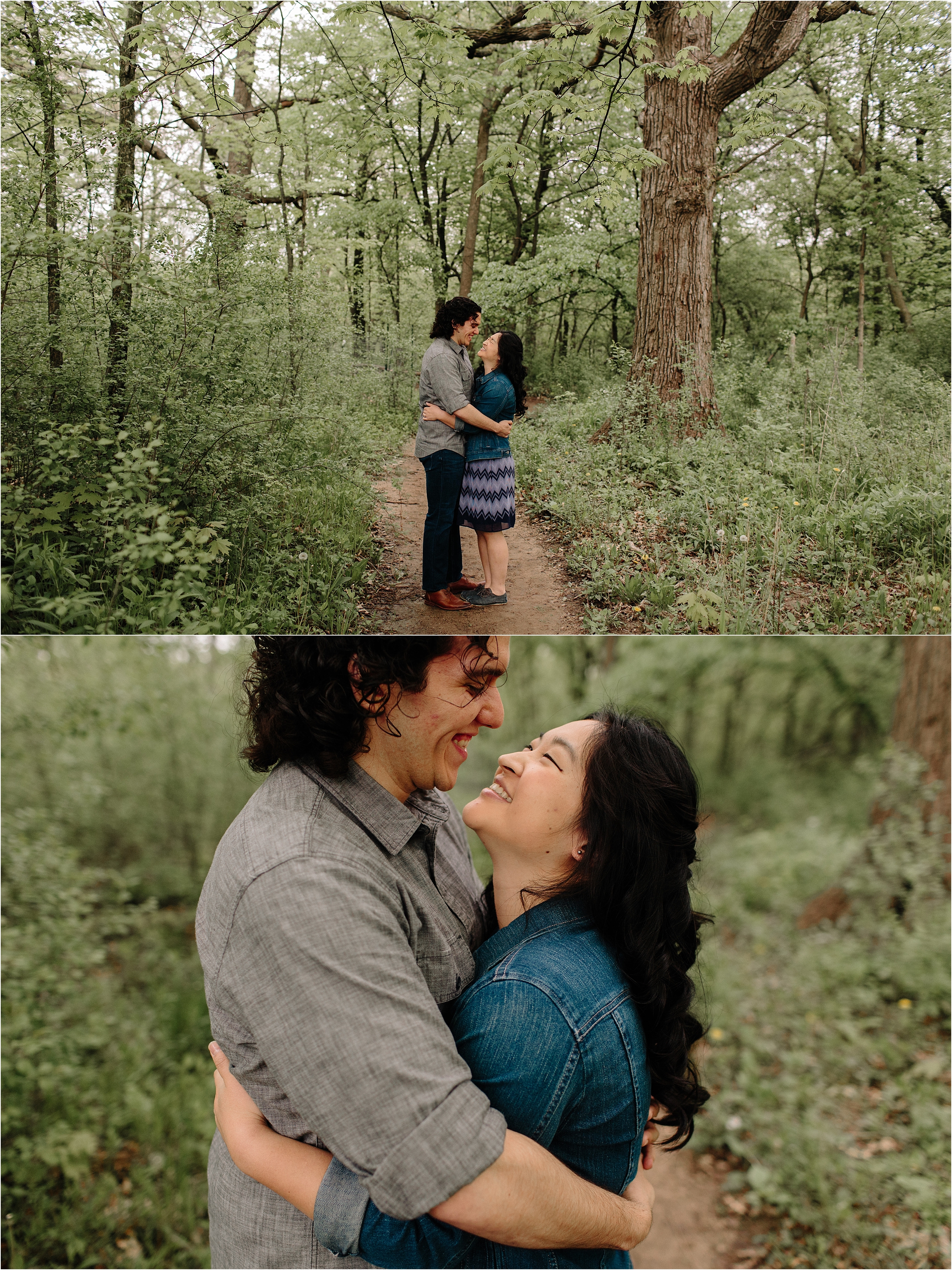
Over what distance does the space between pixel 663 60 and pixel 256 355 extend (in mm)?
1646

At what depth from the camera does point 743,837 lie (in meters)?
5.88

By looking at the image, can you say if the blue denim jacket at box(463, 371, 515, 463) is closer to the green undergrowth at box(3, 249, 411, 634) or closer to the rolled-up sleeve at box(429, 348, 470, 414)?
the rolled-up sleeve at box(429, 348, 470, 414)

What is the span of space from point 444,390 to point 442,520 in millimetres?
446

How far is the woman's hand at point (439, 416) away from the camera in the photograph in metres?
2.63

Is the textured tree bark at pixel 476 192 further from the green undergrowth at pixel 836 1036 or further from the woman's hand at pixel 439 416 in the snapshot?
the green undergrowth at pixel 836 1036

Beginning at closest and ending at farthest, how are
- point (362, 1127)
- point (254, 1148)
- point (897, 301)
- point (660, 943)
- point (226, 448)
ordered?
point (362, 1127) → point (254, 1148) → point (660, 943) → point (226, 448) → point (897, 301)

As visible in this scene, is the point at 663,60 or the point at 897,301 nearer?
the point at 663,60

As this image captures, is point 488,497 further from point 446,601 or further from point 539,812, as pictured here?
point 539,812

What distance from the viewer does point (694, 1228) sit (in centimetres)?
380

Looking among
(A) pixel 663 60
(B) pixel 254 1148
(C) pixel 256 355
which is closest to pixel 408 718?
(B) pixel 254 1148

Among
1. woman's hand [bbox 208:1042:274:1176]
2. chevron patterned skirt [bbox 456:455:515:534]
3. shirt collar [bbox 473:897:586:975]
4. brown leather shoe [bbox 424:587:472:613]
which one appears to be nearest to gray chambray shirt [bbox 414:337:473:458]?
chevron patterned skirt [bbox 456:455:515:534]

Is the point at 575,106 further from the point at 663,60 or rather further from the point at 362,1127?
the point at 362,1127

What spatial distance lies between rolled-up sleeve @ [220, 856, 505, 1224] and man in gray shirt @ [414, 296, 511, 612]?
1.24 metres

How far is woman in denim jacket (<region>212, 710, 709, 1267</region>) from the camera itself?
1405 millimetres
